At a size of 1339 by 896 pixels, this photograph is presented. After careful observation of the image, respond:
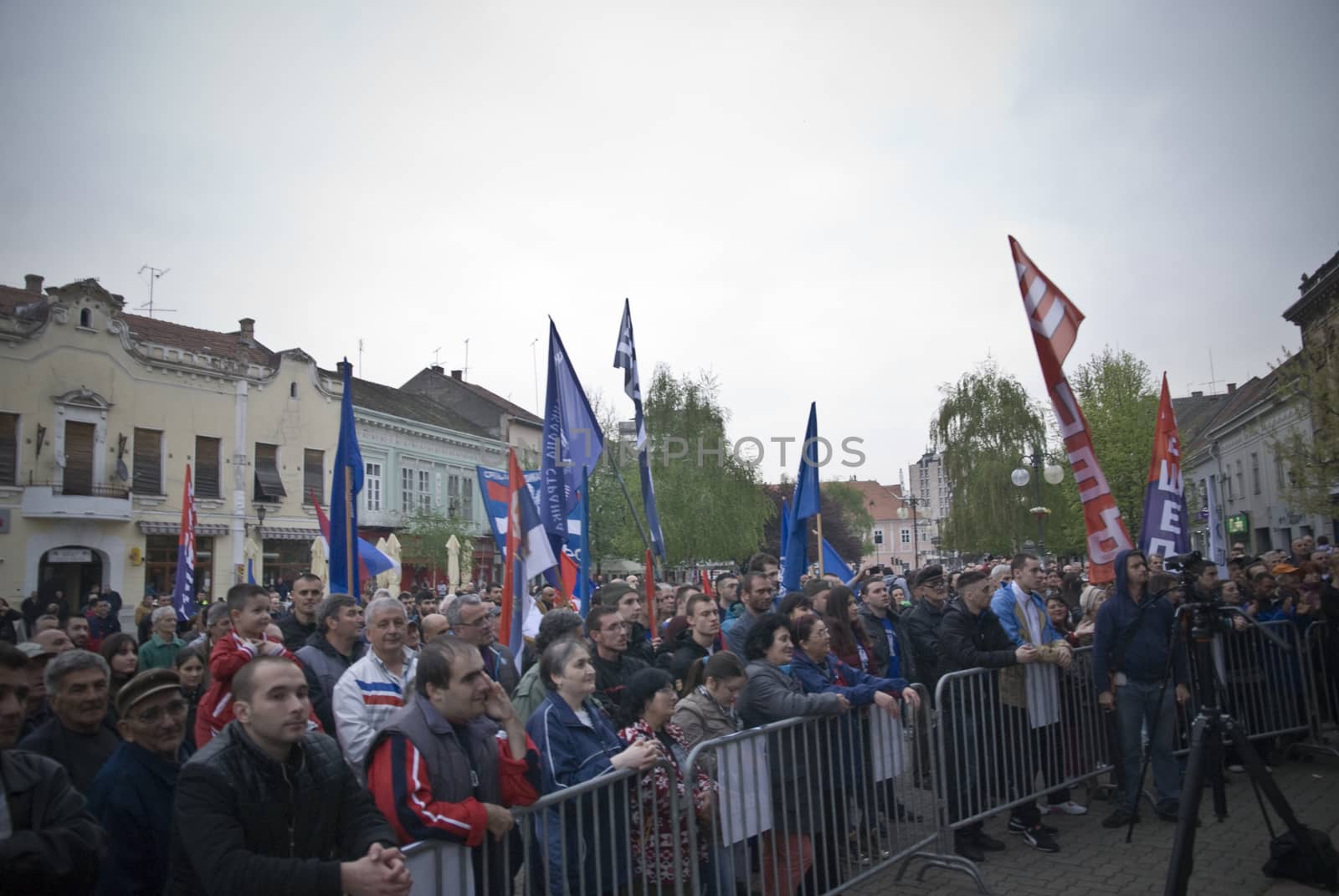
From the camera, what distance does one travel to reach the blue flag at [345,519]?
8.10 metres

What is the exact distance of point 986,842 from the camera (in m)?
6.28

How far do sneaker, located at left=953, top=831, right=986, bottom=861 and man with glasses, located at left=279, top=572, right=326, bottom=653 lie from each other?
15.1ft

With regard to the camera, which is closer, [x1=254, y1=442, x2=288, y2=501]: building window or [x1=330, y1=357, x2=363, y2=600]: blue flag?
[x1=330, y1=357, x2=363, y2=600]: blue flag

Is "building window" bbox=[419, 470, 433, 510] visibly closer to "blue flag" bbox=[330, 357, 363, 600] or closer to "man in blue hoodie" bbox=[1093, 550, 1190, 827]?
"blue flag" bbox=[330, 357, 363, 600]

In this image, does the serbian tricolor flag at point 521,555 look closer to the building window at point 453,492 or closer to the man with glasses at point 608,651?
the man with glasses at point 608,651

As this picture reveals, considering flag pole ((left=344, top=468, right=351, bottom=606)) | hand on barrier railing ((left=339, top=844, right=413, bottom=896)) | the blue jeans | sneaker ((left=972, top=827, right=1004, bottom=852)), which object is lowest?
sneaker ((left=972, top=827, right=1004, bottom=852))

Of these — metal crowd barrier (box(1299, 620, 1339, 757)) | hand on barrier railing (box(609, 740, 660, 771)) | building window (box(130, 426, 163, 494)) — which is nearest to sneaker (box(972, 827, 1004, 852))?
hand on barrier railing (box(609, 740, 660, 771))

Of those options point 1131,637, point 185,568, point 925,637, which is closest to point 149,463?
point 185,568

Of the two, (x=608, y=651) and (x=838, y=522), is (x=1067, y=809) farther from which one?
(x=838, y=522)

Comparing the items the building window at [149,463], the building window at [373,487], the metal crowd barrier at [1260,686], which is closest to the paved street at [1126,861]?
the metal crowd barrier at [1260,686]

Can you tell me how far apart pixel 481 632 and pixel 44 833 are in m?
4.35

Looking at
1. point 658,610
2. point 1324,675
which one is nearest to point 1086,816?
point 1324,675

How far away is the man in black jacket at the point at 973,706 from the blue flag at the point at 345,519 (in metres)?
4.84

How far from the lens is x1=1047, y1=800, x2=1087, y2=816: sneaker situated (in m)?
7.06
